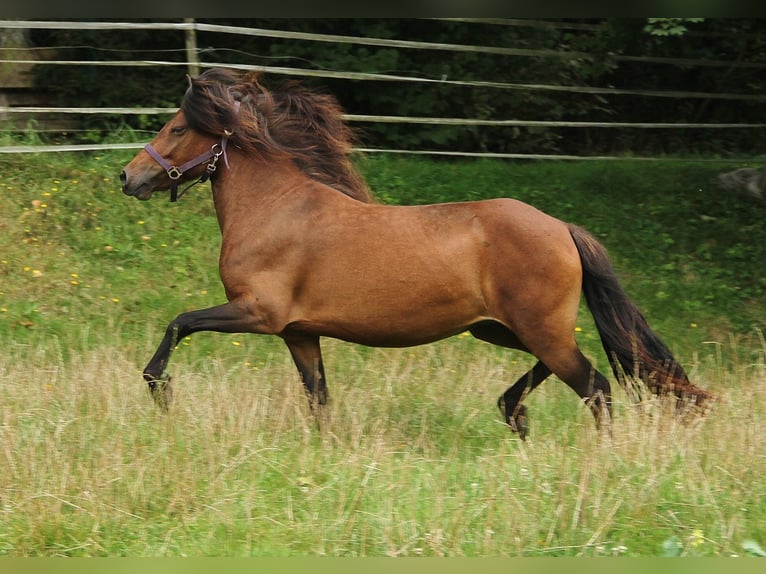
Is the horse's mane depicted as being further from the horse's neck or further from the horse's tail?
the horse's tail

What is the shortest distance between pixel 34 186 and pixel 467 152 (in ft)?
17.6

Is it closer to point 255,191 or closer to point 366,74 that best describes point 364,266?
point 255,191

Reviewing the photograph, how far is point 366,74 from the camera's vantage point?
499 inches

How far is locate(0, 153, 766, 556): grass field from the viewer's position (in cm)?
471

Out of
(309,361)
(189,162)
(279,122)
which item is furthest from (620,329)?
(189,162)

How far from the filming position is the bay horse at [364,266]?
616cm

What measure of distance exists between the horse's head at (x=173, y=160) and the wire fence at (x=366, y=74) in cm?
485

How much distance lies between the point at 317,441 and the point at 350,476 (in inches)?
37.9

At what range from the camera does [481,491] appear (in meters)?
5.07

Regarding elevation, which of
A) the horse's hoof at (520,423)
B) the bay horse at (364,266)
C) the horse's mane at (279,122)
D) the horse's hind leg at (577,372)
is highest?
the horse's mane at (279,122)

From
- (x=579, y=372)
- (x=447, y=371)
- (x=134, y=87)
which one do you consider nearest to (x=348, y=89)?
(x=134, y=87)

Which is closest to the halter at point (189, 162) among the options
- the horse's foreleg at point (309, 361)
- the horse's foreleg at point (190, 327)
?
the horse's foreleg at point (190, 327)

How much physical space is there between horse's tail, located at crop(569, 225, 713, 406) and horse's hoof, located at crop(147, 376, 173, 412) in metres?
2.55

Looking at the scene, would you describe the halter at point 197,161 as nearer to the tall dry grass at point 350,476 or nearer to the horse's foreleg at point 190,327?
the horse's foreleg at point 190,327
